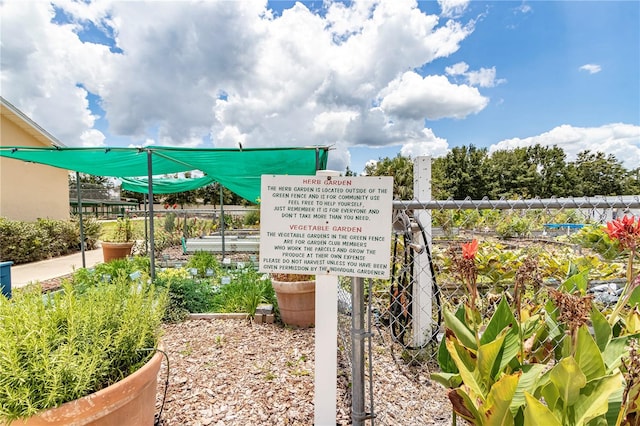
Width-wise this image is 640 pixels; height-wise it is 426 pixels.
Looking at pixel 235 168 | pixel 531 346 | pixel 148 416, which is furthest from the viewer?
pixel 235 168

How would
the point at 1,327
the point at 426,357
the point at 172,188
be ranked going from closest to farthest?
the point at 1,327, the point at 426,357, the point at 172,188

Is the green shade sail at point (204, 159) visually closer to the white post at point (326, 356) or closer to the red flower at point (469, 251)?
the white post at point (326, 356)

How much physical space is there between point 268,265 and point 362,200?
55cm

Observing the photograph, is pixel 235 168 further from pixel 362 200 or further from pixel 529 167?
pixel 529 167

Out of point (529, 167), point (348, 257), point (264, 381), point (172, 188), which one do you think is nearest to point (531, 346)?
point (348, 257)

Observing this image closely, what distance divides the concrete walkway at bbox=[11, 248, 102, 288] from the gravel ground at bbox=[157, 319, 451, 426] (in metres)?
4.61

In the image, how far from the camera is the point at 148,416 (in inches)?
64.9

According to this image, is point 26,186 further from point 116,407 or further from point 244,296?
point 116,407

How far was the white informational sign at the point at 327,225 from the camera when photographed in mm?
1490

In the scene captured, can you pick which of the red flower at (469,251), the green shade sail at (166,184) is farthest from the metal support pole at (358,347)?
the green shade sail at (166,184)

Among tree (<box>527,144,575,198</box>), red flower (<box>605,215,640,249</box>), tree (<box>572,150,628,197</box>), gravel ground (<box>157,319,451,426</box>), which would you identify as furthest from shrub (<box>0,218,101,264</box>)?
tree (<box>572,150,628,197</box>)

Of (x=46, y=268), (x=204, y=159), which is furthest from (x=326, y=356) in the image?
(x=46, y=268)

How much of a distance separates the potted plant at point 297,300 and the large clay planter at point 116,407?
173 centimetres

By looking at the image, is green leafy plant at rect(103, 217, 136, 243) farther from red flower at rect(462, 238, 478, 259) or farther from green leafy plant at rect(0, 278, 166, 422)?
red flower at rect(462, 238, 478, 259)
